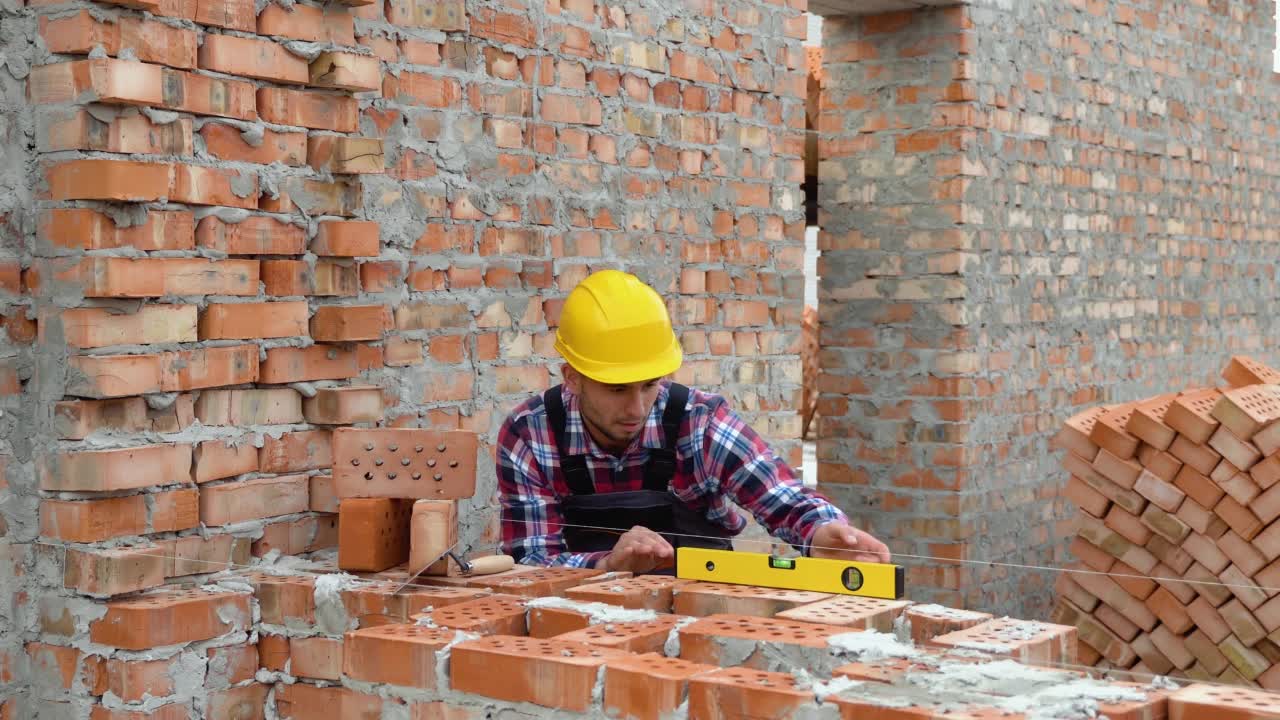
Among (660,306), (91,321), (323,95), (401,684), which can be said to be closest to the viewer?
(401,684)

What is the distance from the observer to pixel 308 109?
10.6ft

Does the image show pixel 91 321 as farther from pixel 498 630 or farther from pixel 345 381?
pixel 498 630

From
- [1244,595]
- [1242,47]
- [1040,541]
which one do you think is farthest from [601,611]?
[1242,47]

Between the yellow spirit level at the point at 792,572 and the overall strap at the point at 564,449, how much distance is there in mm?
601

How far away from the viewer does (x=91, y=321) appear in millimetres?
2812

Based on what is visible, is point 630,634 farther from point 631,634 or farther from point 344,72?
point 344,72

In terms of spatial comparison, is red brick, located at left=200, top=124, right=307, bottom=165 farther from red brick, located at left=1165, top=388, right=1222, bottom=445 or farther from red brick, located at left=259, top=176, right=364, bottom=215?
red brick, located at left=1165, top=388, right=1222, bottom=445

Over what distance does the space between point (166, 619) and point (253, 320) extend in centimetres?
65

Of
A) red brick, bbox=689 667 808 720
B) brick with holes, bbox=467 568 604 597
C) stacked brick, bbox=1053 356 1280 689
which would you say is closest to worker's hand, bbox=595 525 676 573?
brick with holes, bbox=467 568 604 597

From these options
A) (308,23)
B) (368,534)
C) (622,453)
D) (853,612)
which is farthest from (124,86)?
(853,612)

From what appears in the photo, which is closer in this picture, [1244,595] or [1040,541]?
[1244,595]

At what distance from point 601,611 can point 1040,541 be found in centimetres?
431

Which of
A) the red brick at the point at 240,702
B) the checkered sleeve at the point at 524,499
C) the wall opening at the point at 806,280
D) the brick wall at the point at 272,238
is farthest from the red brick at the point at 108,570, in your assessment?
the wall opening at the point at 806,280

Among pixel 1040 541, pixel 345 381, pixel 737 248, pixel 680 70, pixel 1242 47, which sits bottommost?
pixel 1040 541
